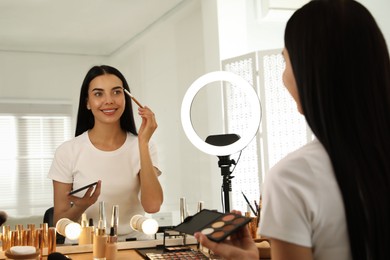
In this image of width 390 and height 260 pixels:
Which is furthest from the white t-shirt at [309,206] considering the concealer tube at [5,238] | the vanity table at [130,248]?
the concealer tube at [5,238]

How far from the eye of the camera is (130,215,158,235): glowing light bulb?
4.85 feet

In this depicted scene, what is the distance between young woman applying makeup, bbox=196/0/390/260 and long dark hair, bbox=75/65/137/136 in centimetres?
98

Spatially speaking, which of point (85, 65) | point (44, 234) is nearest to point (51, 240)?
point (44, 234)

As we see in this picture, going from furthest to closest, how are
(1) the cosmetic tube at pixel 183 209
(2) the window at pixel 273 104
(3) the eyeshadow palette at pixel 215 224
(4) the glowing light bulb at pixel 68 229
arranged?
1. (2) the window at pixel 273 104
2. (1) the cosmetic tube at pixel 183 209
3. (4) the glowing light bulb at pixel 68 229
4. (3) the eyeshadow palette at pixel 215 224

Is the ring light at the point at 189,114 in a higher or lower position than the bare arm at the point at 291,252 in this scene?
higher

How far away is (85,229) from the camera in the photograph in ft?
4.67

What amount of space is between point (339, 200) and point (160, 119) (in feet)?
3.71

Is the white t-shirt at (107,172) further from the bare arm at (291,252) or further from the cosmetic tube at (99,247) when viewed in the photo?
the bare arm at (291,252)

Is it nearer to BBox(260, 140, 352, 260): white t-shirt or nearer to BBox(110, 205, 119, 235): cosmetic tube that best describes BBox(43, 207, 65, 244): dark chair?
BBox(110, 205, 119, 235): cosmetic tube

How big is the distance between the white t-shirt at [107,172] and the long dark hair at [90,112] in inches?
1.0

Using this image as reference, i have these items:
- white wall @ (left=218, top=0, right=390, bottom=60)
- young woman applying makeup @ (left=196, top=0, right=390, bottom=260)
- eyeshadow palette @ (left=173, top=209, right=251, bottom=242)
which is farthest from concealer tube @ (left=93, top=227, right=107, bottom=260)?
white wall @ (left=218, top=0, right=390, bottom=60)

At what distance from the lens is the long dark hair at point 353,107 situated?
548mm

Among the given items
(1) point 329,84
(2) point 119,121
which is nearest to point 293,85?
(1) point 329,84

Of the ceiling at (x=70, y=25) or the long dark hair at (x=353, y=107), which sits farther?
the ceiling at (x=70, y=25)
